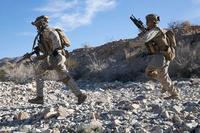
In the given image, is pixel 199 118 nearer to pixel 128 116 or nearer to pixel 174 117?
pixel 174 117

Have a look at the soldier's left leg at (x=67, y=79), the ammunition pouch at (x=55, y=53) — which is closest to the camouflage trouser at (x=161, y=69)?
the soldier's left leg at (x=67, y=79)

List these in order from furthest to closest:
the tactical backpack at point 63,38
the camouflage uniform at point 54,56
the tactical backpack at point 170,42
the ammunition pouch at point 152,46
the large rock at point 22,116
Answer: the tactical backpack at point 170,42, the ammunition pouch at point 152,46, the tactical backpack at point 63,38, the camouflage uniform at point 54,56, the large rock at point 22,116

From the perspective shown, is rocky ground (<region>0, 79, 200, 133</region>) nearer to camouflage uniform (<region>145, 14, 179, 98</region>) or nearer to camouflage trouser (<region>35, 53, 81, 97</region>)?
camouflage trouser (<region>35, 53, 81, 97</region>)

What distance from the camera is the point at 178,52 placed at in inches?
876

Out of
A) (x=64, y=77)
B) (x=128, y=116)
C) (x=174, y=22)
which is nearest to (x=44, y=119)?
(x=128, y=116)

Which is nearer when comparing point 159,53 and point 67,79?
point 67,79

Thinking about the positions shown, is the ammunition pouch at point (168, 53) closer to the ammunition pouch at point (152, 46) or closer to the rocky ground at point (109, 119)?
the ammunition pouch at point (152, 46)

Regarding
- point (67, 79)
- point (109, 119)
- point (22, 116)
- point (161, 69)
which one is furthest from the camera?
point (161, 69)

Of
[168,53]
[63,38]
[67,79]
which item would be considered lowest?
[67,79]

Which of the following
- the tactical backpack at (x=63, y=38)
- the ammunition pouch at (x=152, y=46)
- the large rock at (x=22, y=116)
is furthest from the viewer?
the ammunition pouch at (x=152, y=46)

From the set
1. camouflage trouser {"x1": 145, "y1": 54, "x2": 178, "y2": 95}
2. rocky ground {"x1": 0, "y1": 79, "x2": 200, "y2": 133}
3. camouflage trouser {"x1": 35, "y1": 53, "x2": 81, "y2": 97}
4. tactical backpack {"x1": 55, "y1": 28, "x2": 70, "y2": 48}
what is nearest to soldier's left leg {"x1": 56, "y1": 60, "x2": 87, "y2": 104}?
camouflage trouser {"x1": 35, "y1": 53, "x2": 81, "y2": 97}

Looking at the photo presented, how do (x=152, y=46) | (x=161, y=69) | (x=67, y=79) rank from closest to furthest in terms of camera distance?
(x=67, y=79)
(x=152, y=46)
(x=161, y=69)

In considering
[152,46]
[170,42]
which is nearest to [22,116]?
[152,46]

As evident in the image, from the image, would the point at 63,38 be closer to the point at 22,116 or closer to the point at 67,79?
the point at 67,79
